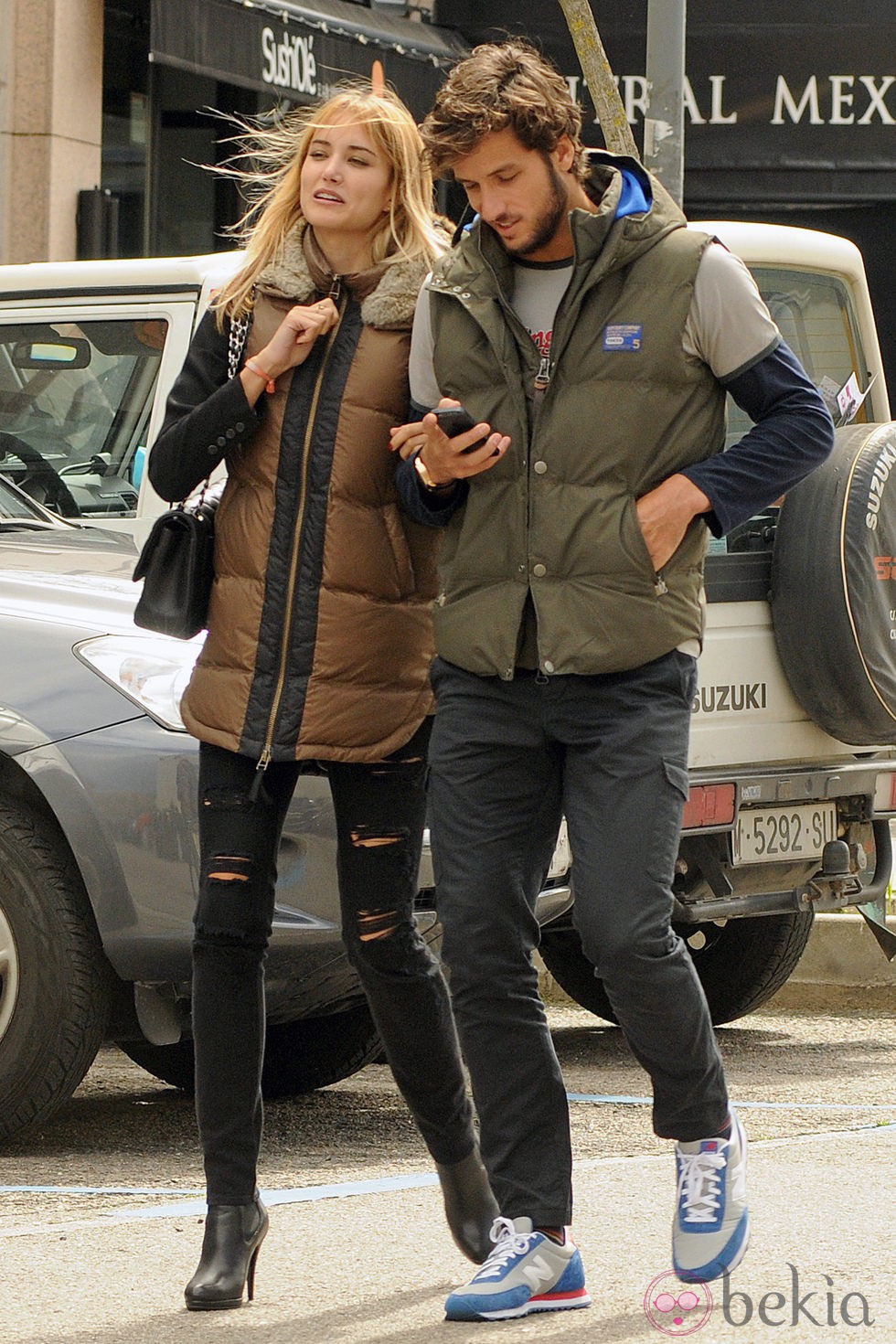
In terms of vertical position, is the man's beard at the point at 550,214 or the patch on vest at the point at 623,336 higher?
the man's beard at the point at 550,214

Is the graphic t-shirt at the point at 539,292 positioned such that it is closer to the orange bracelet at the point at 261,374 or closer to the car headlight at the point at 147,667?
the orange bracelet at the point at 261,374

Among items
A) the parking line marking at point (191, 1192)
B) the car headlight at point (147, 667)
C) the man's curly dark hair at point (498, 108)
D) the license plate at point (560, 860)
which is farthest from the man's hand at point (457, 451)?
the license plate at point (560, 860)

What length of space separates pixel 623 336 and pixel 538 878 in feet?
2.69

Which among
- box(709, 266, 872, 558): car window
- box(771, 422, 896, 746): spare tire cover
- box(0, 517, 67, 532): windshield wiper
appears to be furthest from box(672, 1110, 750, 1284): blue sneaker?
box(0, 517, 67, 532): windshield wiper

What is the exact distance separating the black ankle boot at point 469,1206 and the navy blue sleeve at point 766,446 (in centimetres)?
108

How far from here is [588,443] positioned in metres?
3.37

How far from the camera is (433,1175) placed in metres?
4.50

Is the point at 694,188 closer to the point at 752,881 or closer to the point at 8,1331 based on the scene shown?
the point at 752,881

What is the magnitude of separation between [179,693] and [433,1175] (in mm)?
1075

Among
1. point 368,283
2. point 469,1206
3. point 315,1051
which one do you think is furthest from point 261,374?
point 315,1051

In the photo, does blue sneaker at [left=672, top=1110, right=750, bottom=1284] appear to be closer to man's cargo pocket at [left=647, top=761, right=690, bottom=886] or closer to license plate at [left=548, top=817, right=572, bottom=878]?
man's cargo pocket at [left=647, top=761, right=690, bottom=886]

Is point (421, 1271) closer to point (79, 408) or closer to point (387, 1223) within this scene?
point (387, 1223)

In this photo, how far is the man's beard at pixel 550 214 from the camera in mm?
3398

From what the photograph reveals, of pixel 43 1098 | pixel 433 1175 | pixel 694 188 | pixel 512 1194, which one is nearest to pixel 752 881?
pixel 433 1175
